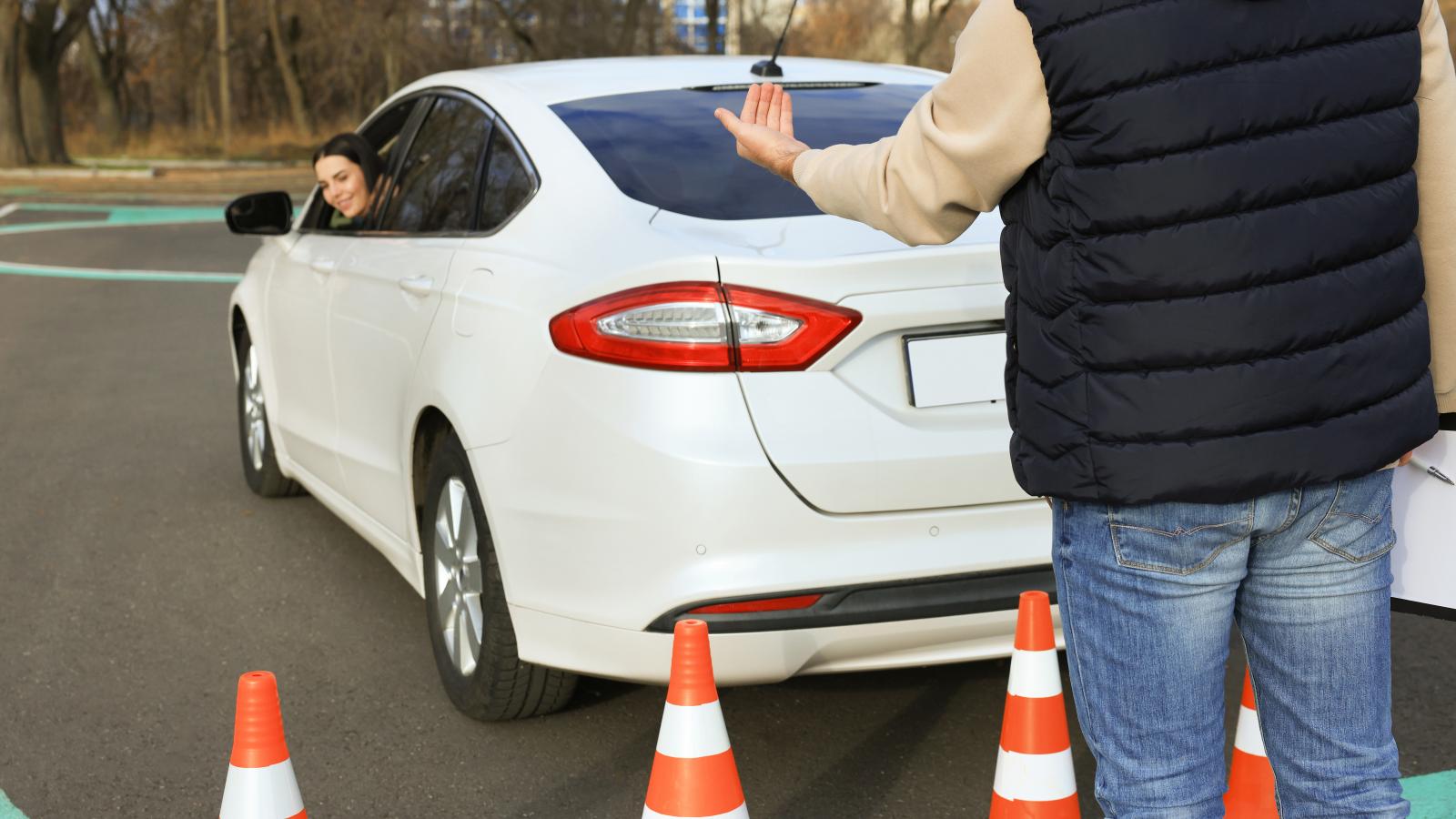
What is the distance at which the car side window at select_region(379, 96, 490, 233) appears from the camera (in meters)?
4.42

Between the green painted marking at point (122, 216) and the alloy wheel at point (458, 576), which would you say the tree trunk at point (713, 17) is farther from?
the alloy wheel at point (458, 576)

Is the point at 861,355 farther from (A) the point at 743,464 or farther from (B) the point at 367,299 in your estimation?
(B) the point at 367,299

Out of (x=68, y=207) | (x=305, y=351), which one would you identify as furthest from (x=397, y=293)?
(x=68, y=207)

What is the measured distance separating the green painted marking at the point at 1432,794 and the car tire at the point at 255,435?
4.14 metres

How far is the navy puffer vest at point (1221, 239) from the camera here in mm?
Result: 1941

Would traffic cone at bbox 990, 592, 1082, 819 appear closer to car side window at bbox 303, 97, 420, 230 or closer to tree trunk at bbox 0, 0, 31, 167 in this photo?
car side window at bbox 303, 97, 420, 230

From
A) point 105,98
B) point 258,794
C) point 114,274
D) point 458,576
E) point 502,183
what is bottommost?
point 114,274

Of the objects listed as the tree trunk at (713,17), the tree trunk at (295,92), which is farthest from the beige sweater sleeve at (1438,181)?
the tree trunk at (295,92)

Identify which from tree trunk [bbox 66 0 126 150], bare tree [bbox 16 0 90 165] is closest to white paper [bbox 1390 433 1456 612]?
bare tree [bbox 16 0 90 165]

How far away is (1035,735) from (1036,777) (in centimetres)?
7

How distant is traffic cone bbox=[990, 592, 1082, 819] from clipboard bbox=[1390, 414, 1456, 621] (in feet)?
2.21

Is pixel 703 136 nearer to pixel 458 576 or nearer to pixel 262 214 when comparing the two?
pixel 458 576

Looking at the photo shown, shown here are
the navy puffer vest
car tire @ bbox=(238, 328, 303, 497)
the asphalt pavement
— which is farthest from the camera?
car tire @ bbox=(238, 328, 303, 497)

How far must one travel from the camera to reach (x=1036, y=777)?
9.74 ft
